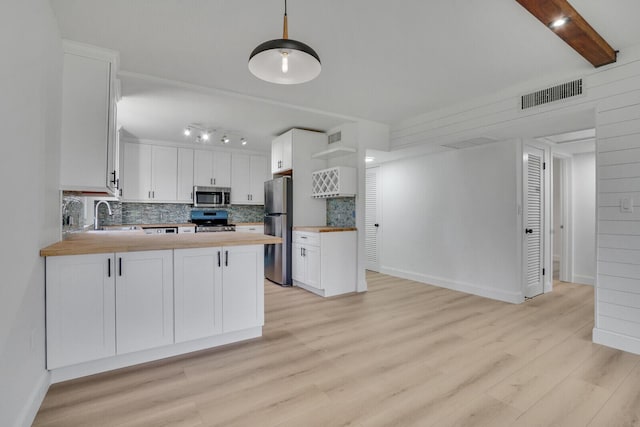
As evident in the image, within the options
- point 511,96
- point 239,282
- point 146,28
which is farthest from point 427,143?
point 146,28

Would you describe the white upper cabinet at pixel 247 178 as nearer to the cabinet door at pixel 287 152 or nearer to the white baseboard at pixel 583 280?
the cabinet door at pixel 287 152

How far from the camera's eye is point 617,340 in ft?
8.79

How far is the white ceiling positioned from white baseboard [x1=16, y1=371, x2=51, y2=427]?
2.49 m

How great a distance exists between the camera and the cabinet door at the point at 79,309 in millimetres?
2096

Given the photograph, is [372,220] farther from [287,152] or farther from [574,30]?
[574,30]

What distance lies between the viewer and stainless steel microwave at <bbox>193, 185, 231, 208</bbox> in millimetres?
6062

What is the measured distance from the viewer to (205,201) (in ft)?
20.2

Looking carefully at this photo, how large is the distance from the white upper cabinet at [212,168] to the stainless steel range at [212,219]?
572mm

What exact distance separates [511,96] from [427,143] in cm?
119

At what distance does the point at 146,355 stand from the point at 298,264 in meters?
2.59

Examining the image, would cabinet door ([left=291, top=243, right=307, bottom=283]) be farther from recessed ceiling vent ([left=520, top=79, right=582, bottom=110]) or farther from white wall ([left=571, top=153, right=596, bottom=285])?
white wall ([left=571, top=153, right=596, bottom=285])

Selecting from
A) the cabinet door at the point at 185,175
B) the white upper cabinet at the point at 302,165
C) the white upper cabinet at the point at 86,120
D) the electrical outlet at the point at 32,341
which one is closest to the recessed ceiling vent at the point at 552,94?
the white upper cabinet at the point at 302,165

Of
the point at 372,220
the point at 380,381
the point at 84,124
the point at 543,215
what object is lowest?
the point at 380,381

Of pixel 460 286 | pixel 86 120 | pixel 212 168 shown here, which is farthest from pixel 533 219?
pixel 212 168
